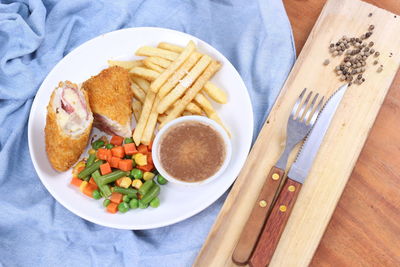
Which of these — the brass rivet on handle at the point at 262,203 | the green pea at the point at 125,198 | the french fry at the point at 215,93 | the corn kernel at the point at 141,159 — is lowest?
the green pea at the point at 125,198

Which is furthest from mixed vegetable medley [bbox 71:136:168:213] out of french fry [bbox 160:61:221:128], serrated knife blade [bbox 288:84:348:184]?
serrated knife blade [bbox 288:84:348:184]

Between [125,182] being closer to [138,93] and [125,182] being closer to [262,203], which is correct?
[138,93]

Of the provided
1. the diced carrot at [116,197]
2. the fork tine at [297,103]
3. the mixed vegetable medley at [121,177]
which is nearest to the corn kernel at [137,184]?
the mixed vegetable medley at [121,177]

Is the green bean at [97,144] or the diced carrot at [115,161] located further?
the green bean at [97,144]

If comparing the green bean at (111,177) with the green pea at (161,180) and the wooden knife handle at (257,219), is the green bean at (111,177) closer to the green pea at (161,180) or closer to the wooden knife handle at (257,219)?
the green pea at (161,180)

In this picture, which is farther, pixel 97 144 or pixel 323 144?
pixel 97 144

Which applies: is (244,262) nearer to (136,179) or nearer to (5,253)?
(136,179)

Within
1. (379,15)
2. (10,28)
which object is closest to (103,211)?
(10,28)

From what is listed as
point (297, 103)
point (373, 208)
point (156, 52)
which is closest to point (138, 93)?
point (156, 52)
